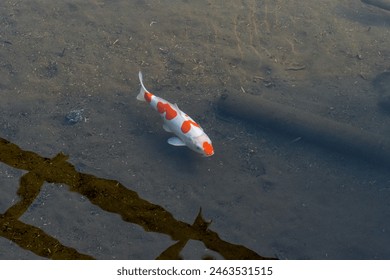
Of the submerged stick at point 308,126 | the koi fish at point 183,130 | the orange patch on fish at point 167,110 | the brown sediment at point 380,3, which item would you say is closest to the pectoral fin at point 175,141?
the koi fish at point 183,130

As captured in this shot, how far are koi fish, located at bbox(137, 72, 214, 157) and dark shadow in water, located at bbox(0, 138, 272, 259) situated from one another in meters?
1.01

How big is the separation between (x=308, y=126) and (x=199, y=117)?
1.68 m

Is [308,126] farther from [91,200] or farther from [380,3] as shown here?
[380,3]

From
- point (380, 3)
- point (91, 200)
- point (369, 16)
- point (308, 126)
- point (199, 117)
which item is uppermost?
point (380, 3)

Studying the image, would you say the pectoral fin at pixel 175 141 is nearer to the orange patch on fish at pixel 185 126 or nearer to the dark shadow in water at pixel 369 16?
the orange patch on fish at pixel 185 126

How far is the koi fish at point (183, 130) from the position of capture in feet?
21.6

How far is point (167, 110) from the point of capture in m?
6.86

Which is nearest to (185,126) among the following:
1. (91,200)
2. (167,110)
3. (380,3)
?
(167,110)

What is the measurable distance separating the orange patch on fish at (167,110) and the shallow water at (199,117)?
37cm

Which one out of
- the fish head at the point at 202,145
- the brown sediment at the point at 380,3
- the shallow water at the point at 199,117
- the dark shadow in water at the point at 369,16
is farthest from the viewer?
the brown sediment at the point at 380,3

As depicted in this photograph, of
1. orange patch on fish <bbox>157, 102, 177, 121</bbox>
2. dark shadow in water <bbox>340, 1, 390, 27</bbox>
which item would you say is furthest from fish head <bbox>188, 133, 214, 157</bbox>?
dark shadow in water <bbox>340, 1, 390, 27</bbox>

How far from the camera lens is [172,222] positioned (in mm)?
5961

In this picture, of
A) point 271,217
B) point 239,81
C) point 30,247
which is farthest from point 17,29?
point 271,217
